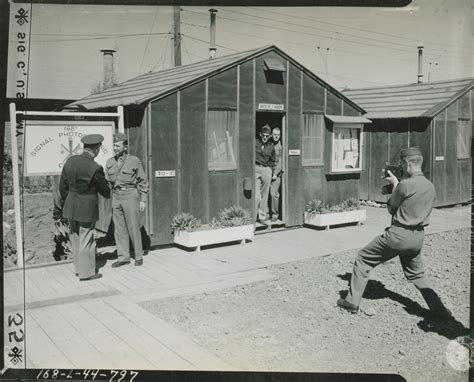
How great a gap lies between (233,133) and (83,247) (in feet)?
13.8

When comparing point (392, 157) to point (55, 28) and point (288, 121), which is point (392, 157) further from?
point (55, 28)

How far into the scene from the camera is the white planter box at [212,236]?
877 cm

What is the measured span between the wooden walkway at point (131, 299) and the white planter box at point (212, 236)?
16cm

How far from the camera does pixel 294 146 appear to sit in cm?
1109

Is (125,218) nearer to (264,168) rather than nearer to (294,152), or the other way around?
(264,168)

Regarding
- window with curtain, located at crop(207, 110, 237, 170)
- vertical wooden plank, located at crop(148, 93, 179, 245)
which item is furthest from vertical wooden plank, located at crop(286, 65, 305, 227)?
vertical wooden plank, located at crop(148, 93, 179, 245)

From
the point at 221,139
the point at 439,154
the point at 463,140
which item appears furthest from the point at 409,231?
the point at 463,140

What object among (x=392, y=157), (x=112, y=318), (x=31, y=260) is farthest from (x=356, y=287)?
(x=392, y=157)

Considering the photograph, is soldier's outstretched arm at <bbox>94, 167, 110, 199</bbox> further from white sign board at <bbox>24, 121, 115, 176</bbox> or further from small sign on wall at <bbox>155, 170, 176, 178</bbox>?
small sign on wall at <bbox>155, 170, 176, 178</bbox>

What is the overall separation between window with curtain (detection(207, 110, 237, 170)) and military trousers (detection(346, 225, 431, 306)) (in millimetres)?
4572

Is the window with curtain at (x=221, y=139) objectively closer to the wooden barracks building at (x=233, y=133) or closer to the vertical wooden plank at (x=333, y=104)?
the wooden barracks building at (x=233, y=133)

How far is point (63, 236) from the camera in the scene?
26.9 feet

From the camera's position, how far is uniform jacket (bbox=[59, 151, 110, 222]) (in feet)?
22.5

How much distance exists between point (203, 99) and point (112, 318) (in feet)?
16.6
